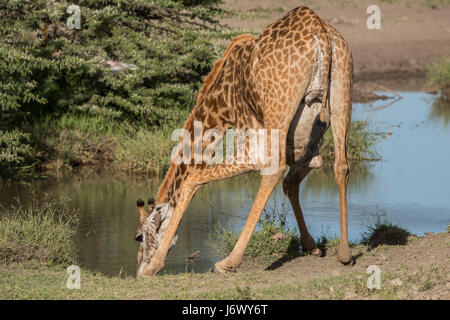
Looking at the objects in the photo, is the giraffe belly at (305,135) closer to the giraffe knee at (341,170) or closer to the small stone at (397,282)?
the giraffe knee at (341,170)

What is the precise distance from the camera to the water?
350 inches

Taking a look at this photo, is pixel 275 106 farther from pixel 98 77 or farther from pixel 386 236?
pixel 98 77

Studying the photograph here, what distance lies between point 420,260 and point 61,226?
144 inches

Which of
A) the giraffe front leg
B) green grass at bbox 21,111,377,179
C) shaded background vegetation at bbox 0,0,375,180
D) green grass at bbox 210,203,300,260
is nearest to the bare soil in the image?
green grass at bbox 210,203,300,260

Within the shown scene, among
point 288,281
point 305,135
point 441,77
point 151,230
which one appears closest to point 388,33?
point 441,77

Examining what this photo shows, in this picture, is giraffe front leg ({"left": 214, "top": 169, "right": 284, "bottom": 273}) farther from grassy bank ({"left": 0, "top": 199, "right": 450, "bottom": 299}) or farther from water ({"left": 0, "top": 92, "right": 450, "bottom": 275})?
water ({"left": 0, "top": 92, "right": 450, "bottom": 275})

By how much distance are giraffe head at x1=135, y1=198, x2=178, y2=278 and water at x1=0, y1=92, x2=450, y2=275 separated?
1.58 ft

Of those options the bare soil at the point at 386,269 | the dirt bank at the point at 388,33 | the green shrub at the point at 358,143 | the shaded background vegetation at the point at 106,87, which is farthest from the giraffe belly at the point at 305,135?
the dirt bank at the point at 388,33

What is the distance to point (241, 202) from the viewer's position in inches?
441

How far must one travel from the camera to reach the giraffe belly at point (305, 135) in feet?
23.6

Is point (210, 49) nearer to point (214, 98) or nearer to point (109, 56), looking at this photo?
point (109, 56)

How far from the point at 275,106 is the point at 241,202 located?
4.38 metres

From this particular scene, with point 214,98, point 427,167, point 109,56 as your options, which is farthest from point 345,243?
point 109,56

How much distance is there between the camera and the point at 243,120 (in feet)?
24.5
